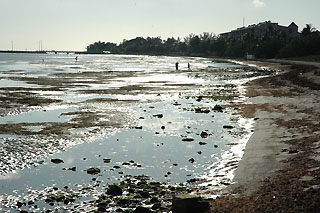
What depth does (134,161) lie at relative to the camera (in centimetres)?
1730

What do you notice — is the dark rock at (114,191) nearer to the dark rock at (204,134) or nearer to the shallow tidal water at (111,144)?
the shallow tidal water at (111,144)

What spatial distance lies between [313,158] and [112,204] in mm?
8576

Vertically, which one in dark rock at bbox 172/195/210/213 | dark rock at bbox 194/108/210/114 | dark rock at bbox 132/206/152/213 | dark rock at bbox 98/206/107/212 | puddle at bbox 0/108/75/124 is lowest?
dark rock at bbox 98/206/107/212

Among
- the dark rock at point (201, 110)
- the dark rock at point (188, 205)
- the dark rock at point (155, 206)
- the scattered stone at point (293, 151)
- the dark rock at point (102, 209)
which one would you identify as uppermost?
the dark rock at point (201, 110)

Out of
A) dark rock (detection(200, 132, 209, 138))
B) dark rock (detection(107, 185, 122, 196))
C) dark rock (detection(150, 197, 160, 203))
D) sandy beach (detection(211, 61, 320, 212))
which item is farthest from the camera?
dark rock (detection(200, 132, 209, 138))

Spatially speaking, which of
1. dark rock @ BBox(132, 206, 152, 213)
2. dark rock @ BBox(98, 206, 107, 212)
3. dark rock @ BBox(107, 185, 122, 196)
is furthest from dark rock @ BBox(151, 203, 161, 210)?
dark rock @ BBox(107, 185, 122, 196)

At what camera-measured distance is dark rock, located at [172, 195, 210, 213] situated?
408 inches

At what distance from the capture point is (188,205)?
1039cm

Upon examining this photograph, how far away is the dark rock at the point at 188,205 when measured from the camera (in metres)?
10.4

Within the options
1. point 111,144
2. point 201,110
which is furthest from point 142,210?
point 201,110

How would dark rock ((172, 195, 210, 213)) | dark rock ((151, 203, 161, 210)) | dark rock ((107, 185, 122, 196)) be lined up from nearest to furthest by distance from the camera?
dark rock ((172, 195, 210, 213)), dark rock ((151, 203, 161, 210)), dark rock ((107, 185, 122, 196))

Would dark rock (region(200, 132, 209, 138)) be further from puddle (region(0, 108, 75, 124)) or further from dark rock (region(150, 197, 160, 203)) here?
puddle (region(0, 108, 75, 124))

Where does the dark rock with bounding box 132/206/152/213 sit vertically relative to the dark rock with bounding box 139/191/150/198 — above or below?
above

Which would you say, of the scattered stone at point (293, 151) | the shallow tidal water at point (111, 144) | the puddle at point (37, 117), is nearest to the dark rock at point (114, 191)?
the shallow tidal water at point (111, 144)
